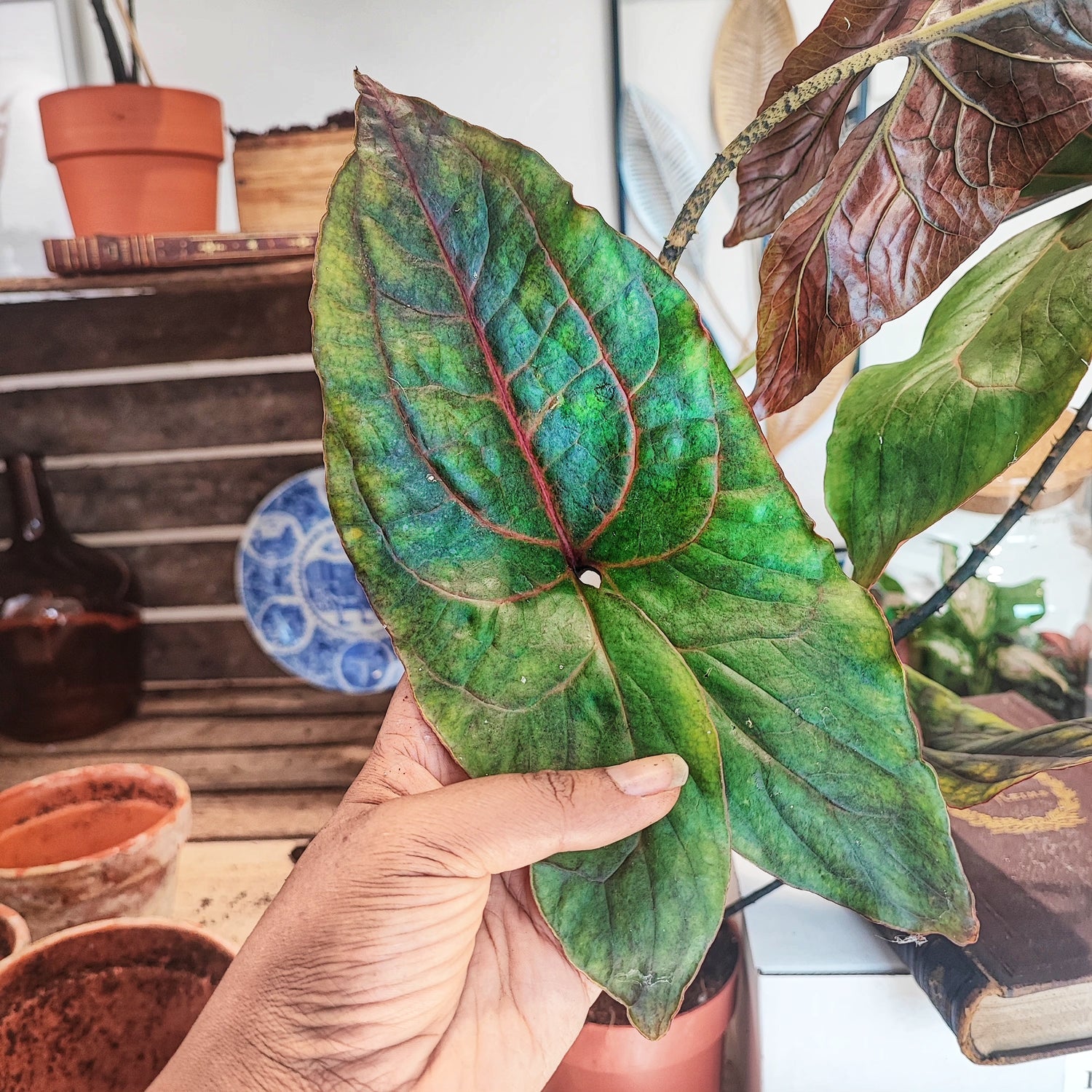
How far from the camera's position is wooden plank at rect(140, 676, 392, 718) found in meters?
1.15

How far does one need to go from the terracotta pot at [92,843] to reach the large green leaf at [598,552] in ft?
1.63

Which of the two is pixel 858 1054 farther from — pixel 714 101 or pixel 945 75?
pixel 714 101

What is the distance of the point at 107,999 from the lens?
1.74ft

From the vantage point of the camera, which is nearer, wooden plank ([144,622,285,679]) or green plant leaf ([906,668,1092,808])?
green plant leaf ([906,668,1092,808])

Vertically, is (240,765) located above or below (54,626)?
below

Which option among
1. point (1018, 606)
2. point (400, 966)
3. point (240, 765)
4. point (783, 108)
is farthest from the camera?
point (240, 765)

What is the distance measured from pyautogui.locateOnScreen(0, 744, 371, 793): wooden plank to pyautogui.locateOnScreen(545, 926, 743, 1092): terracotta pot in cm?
49

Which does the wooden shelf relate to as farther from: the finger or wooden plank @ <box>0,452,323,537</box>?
the finger

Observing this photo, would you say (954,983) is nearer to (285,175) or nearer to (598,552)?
(598,552)

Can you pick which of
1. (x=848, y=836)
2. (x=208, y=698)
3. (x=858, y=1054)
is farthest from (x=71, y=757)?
(x=848, y=836)

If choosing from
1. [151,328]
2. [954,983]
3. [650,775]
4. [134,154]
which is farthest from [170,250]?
[954,983]

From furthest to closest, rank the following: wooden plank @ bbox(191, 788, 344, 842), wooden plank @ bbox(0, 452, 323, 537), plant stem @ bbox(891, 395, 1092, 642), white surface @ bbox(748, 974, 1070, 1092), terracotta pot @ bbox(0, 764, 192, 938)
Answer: wooden plank @ bbox(0, 452, 323, 537)
wooden plank @ bbox(191, 788, 344, 842)
terracotta pot @ bbox(0, 764, 192, 938)
white surface @ bbox(748, 974, 1070, 1092)
plant stem @ bbox(891, 395, 1092, 642)

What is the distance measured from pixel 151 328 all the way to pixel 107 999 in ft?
3.15

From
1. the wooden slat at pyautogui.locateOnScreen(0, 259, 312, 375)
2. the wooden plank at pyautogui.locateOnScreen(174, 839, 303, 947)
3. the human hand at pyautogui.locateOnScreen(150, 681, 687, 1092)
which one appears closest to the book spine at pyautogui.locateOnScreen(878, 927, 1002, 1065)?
the human hand at pyautogui.locateOnScreen(150, 681, 687, 1092)
